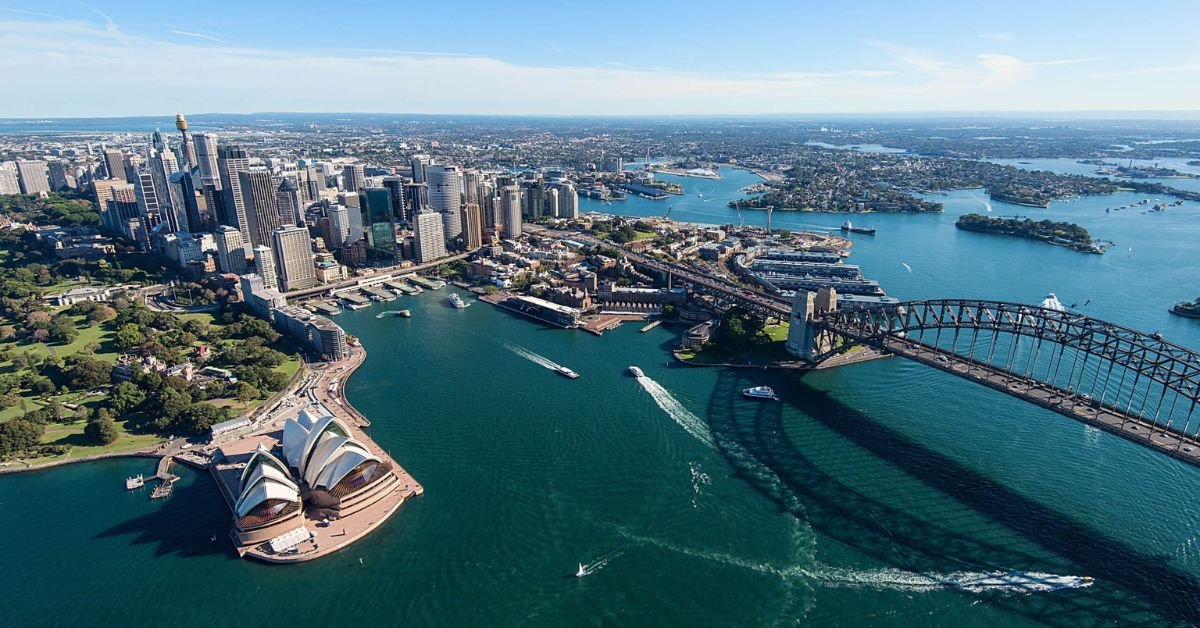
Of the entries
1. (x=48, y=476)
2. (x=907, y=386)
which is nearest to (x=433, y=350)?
(x=48, y=476)

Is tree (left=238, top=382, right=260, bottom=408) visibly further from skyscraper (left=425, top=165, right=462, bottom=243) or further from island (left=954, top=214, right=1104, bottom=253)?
island (left=954, top=214, right=1104, bottom=253)

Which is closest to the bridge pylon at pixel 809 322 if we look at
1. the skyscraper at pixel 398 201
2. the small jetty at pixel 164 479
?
the small jetty at pixel 164 479

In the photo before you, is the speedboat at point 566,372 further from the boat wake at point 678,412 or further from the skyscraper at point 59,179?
the skyscraper at point 59,179

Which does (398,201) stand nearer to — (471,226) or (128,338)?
(471,226)

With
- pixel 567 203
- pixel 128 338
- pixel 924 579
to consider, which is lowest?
pixel 924 579

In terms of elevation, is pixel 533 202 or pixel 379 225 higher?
pixel 533 202

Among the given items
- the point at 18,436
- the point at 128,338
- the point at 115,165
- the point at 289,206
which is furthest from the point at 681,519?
the point at 115,165
